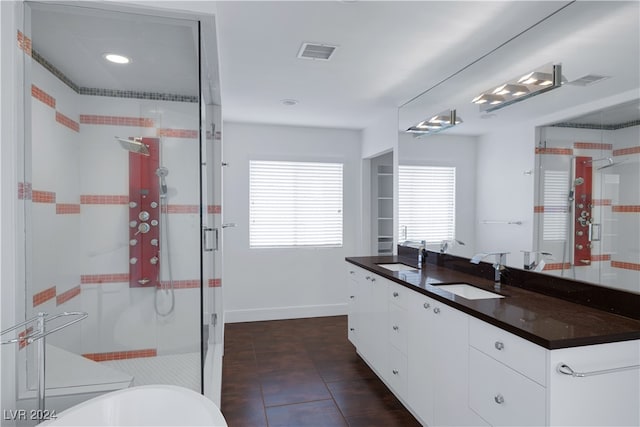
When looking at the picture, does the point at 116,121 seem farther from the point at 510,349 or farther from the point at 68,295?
A: the point at 510,349

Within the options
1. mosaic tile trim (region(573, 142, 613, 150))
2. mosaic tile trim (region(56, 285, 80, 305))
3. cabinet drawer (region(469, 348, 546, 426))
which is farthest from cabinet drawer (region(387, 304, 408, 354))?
mosaic tile trim (region(56, 285, 80, 305))

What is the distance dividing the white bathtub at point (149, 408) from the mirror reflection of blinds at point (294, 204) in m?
3.20

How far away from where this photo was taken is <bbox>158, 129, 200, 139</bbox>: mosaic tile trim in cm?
207

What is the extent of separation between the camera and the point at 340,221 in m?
5.06

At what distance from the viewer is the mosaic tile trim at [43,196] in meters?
1.75

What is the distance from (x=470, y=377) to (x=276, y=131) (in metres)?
3.77

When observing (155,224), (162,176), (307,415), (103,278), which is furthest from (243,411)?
(162,176)

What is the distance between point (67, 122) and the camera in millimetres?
1863

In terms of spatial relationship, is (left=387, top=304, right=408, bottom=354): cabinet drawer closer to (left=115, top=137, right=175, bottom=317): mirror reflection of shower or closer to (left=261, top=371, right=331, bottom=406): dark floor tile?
(left=261, top=371, right=331, bottom=406): dark floor tile

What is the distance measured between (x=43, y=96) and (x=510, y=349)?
2.47 meters

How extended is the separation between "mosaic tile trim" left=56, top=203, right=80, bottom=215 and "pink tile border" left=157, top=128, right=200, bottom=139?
577 mm

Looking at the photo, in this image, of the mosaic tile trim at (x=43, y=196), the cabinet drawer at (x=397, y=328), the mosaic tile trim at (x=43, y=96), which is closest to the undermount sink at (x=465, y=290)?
the cabinet drawer at (x=397, y=328)

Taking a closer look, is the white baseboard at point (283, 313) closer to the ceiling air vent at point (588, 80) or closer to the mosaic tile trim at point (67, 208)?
the mosaic tile trim at point (67, 208)

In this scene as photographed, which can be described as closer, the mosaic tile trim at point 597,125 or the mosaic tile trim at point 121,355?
the mosaic tile trim at point 597,125
